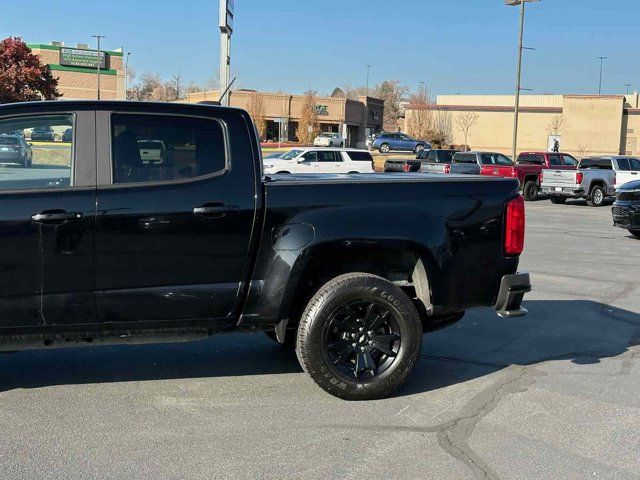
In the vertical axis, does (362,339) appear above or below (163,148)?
below

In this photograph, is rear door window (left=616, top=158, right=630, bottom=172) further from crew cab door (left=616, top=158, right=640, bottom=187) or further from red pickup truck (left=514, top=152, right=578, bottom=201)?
red pickup truck (left=514, top=152, right=578, bottom=201)

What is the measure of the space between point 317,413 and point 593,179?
24.4 metres

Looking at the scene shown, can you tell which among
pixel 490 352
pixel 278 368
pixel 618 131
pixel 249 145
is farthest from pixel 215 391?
pixel 618 131

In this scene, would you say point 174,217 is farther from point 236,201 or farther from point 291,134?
point 291,134

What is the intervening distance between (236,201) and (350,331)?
1240 mm

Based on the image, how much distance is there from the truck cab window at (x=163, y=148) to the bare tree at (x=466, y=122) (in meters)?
68.8

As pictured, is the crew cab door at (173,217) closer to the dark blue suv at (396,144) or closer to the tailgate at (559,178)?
the tailgate at (559,178)

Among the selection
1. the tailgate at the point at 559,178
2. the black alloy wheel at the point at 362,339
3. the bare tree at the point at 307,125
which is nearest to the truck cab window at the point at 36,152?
the black alloy wheel at the point at 362,339

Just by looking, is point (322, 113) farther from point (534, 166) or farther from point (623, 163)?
point (623, 163)

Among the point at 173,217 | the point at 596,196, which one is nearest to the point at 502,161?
the point at 596,196

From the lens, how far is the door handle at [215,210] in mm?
4695

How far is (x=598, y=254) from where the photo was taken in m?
13.0

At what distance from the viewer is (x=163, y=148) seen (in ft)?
15.8

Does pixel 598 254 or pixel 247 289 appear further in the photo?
pixel 598 254
